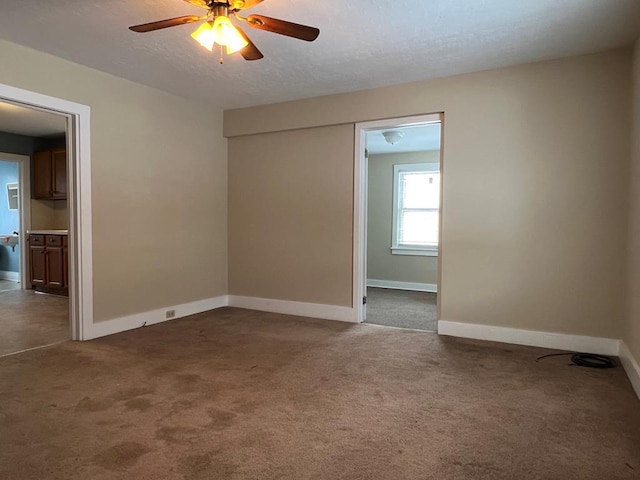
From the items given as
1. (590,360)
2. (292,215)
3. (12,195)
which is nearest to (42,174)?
(12,195)

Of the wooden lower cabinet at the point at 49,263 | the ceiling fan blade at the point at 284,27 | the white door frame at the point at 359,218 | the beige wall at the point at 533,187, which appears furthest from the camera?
the wooden lower cabinet at the point at 49,263

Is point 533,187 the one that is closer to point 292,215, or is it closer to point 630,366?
point 630,366

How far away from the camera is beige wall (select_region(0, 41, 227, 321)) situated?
3770 millimetres

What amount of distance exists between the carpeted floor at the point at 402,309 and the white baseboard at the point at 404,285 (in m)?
0.23

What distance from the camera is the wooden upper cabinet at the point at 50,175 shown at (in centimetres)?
651

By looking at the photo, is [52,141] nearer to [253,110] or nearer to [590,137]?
[253,110]

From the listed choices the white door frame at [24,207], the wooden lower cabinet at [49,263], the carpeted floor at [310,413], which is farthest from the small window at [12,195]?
the carpeted floor at [310,413]

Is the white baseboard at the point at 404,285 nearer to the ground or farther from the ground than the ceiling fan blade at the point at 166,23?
nearer to the ground

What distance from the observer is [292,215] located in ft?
16.3

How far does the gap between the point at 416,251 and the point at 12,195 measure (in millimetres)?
7316

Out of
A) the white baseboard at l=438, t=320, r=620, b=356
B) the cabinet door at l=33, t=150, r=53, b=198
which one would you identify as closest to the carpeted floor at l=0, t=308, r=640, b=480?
the white baseboard at l=438, t=320, r=620, b=356

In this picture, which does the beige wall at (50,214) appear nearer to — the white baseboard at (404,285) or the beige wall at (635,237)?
the white baseboard at (404,285)

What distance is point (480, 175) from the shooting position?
153 inches

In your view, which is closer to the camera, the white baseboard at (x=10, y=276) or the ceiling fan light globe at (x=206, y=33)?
the ceiling fan light globe at (x=206, y=33)
